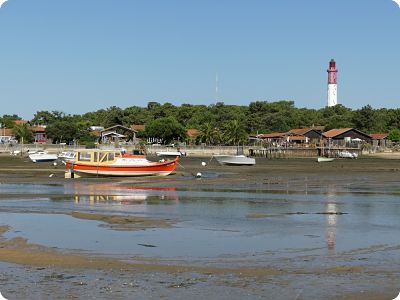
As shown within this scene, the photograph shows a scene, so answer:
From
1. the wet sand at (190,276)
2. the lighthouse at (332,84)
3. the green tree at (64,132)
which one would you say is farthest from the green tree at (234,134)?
the wet sand at (190,276)

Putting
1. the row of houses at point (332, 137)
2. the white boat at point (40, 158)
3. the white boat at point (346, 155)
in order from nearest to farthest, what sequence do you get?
the white boat at point (40, 158)
the white boat at point (346, 155)
the row of houses at point (332, 137)

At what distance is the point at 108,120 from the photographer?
159m

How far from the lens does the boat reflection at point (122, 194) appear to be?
28.3 meters

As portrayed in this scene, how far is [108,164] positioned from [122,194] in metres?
13.0

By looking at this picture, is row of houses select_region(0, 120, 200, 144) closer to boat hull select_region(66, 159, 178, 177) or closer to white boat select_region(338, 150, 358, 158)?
white boat select_region(338, 150, 358, 158)

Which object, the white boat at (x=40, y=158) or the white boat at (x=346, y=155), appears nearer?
the white boat at (x=40, y=158)

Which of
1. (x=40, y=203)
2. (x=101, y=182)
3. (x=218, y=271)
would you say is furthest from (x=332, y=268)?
(x=101, y=182)

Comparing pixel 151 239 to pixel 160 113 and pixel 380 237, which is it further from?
pixel 160 113

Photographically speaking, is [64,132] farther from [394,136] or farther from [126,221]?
[126,221]

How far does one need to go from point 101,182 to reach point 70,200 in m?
11.8

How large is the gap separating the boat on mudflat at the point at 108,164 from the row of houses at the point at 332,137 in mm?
80726

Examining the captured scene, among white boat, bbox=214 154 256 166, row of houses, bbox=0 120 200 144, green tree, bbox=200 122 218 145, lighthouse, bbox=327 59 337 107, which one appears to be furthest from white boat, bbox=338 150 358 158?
lighthouse, bbox=327 59 337 107

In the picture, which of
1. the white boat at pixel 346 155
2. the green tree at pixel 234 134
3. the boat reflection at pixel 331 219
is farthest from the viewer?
the green tree at pixel 234 134

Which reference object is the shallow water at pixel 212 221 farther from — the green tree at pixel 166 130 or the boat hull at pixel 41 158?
the green tree at pixel 166 130
